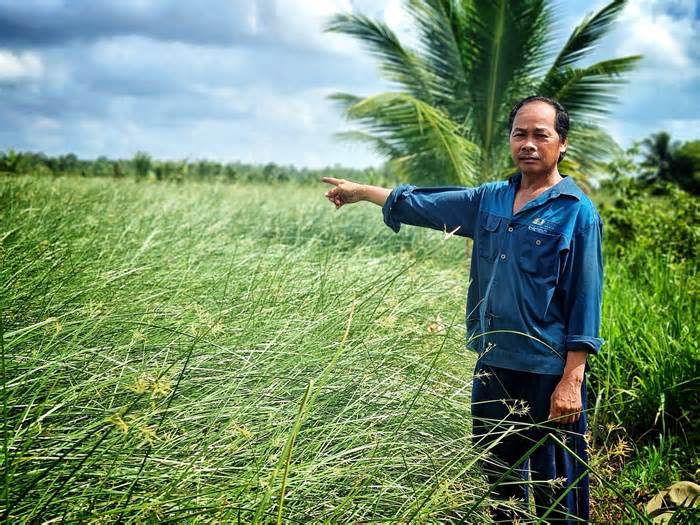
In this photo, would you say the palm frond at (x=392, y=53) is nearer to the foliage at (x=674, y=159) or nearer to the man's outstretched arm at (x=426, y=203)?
the man's outstretched arm at (x=426, y=203)

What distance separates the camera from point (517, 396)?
7.39 feet

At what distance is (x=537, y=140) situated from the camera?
7.27 ft

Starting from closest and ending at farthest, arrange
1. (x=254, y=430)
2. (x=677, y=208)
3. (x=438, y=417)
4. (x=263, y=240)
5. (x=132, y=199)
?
(x=254, y=430) < (x=438, y=417) < (x=263, y=240) < (x=677, y=208) < (x=132, y=199)

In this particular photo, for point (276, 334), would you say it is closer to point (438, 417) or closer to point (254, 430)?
point (254, 430)

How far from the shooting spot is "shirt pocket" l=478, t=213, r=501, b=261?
2.28 meters

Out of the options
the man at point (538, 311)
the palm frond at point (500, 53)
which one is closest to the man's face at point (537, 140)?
the man at point (538, 311)

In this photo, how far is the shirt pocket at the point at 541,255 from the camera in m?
2.12

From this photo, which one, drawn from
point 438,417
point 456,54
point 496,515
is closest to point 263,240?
point 438,417

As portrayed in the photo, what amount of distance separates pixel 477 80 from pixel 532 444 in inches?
281

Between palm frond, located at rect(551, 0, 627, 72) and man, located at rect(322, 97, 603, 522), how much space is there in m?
6.92

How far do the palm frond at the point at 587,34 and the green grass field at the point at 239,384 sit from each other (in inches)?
193

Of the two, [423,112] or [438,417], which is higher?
[423,112]

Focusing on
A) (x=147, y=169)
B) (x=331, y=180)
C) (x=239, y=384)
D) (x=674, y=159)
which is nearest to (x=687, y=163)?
(x=674, y=159)

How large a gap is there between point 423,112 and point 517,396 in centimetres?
585
